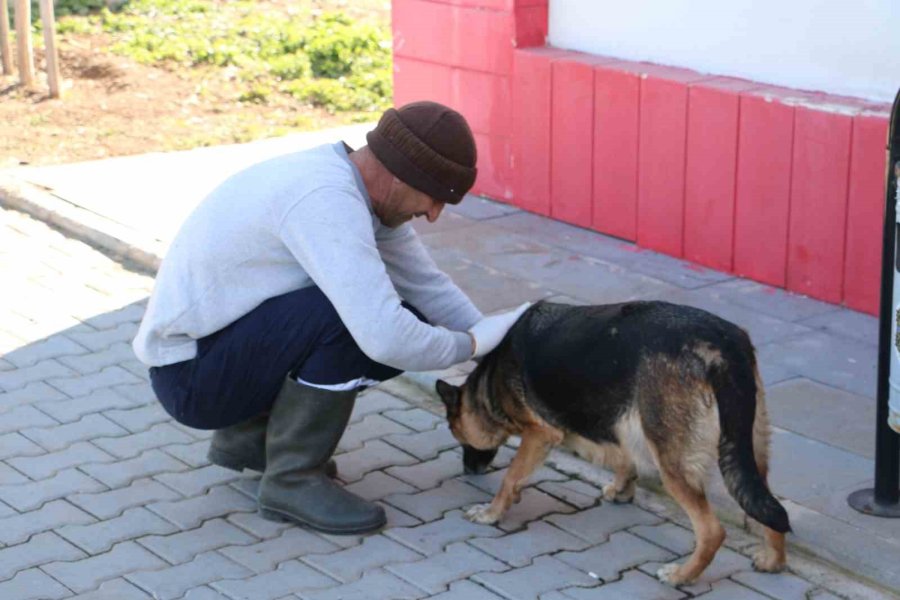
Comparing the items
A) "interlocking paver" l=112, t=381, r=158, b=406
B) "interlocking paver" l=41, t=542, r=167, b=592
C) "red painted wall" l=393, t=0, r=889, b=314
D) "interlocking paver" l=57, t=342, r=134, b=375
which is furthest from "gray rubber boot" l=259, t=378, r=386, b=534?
"red painted wall" l=393, t=0, r=889, b=314

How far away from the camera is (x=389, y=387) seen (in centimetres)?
581

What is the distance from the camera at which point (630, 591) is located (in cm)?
414

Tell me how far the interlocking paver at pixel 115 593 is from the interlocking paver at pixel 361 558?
1.70 feet

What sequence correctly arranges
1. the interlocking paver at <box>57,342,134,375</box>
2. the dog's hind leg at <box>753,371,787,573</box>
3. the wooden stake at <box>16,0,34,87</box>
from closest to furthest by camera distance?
the dog's hind leg at <box>753,371,787,573</box>, the interlocking paver at <box>57,342,134,375</box>, the wooden stake at <box>16,0,34,87</box>

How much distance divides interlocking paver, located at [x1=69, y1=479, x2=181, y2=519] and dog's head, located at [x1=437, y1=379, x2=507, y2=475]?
0.97m

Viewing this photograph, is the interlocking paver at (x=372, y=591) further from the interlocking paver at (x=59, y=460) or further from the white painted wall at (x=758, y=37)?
the white painted wall at (x=758, y=37)

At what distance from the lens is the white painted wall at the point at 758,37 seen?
631 centimetres

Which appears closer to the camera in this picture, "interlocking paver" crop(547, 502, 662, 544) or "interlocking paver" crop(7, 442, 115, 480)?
"interlocking paver" crop(547, 502, 662, 544)

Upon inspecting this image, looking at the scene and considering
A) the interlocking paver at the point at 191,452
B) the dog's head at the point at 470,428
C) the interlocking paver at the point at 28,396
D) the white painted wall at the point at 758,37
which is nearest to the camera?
the dog's head at the point at 470,428

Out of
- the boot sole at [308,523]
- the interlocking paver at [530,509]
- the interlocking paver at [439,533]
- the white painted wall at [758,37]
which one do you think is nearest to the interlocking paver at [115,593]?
the boot sole at [308,523]

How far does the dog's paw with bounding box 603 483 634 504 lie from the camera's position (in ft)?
15.5

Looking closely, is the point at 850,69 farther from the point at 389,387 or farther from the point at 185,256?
the point at 185,256

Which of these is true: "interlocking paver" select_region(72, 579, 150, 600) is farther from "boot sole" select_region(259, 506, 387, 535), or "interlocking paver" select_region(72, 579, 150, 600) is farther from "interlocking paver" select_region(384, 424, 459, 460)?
"interlocking paver" select_region(384, 424, 459, 460)

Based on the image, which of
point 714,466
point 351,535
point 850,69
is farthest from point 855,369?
point 351,535
